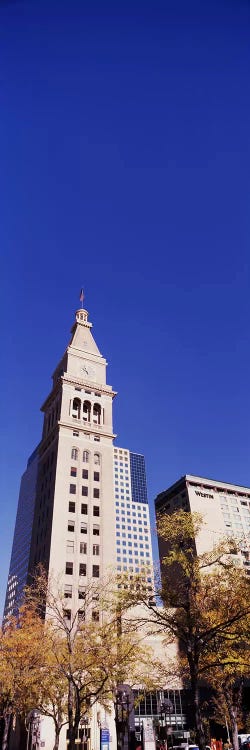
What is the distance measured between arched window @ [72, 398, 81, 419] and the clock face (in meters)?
6.72

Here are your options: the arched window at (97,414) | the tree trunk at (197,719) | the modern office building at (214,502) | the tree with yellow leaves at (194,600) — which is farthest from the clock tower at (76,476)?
the modern office building at (214,502)

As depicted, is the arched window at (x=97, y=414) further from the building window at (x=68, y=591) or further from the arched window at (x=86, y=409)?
the building window at (x=68, y=591)

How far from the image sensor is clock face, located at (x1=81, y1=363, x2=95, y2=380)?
93312 millimetres

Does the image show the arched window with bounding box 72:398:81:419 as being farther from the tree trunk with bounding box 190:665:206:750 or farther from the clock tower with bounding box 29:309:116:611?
the tree trunk with bounding box 190:665:206:750

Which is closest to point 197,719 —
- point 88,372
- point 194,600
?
point 194,600

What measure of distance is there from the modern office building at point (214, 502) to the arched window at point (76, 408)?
47.8 m

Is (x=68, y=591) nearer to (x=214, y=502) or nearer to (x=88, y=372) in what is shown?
(x=88, y=372)

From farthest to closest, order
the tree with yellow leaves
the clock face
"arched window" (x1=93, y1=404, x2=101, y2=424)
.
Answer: the clock face
"arched window" (x1=93, y1=404, x2=101, y2=424)
the tree with yellow leaves

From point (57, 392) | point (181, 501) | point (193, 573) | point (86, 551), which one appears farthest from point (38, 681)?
point (181, 501)

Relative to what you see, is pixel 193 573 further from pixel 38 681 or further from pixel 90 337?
pixel 90 337

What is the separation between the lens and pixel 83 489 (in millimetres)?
75875

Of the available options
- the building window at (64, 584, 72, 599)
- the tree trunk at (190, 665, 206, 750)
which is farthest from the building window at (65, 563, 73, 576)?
the tree trunk at (190, 665, 206, 750)

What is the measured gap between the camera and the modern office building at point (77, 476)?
68.1m

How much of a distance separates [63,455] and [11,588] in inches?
5443
